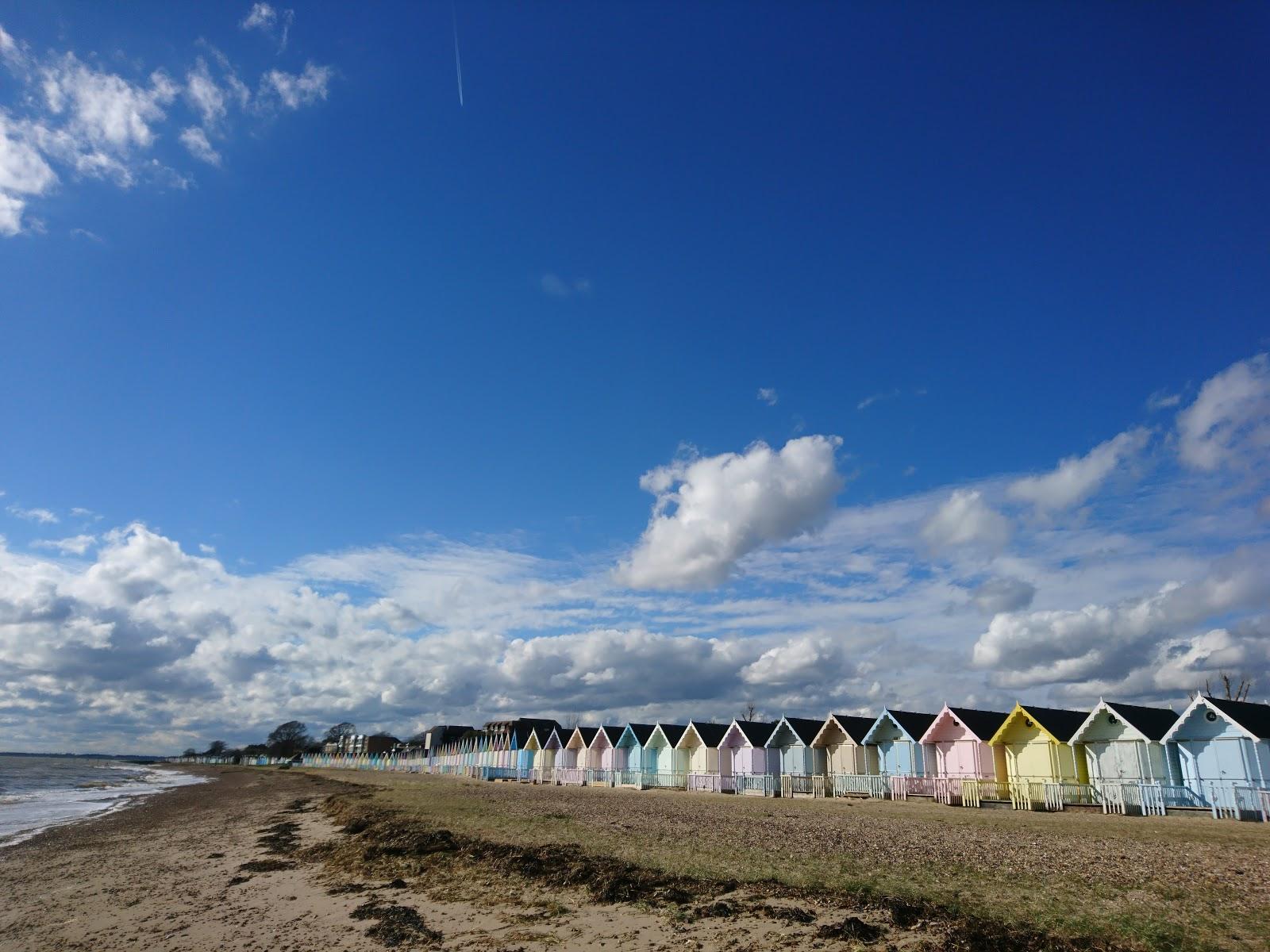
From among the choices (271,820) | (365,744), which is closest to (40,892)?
(271,820)

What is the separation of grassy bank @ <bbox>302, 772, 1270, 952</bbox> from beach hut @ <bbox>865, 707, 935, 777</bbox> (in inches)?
399

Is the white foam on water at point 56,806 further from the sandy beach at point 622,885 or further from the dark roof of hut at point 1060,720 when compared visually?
the dark roof of hut at point 1060,720

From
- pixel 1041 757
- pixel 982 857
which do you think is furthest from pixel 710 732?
pixel 982 857

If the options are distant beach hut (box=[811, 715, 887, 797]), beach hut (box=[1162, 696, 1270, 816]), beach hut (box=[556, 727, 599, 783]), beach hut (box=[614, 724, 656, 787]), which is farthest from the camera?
beach hut (box=[556, 727, 599, 783])

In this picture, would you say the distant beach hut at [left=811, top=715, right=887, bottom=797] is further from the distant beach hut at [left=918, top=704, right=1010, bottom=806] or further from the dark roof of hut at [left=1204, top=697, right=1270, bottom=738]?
the dark roof of hut at [left=1204, top=697, right=1270, bottom=738]

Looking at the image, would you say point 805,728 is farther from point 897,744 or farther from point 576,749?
point 576,749

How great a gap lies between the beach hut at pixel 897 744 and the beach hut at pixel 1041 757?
4.02 m

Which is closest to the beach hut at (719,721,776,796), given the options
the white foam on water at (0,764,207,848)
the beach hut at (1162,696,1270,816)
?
the beach hut at (1162,696,1270,816)

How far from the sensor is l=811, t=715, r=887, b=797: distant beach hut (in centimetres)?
3872

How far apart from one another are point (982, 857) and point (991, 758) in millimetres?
24369

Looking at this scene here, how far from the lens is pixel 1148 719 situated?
31.4 metres

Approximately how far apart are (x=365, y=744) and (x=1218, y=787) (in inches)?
6514

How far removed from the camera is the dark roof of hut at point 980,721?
36.7 metres

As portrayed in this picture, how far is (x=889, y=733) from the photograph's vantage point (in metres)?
41.0
